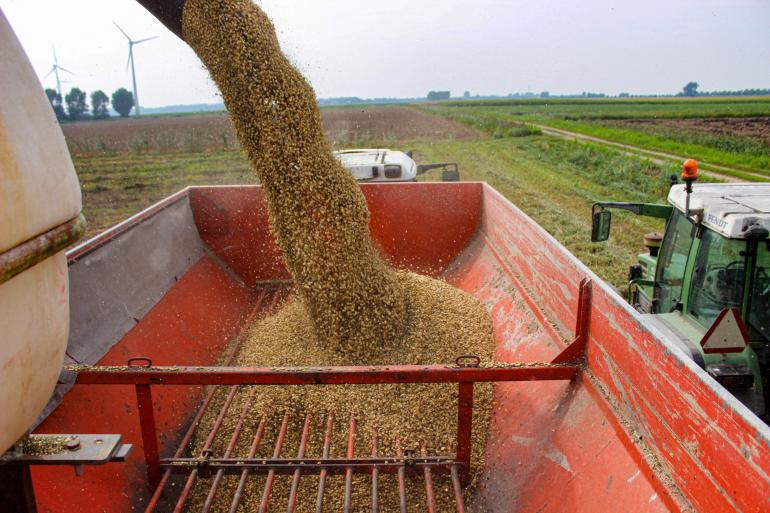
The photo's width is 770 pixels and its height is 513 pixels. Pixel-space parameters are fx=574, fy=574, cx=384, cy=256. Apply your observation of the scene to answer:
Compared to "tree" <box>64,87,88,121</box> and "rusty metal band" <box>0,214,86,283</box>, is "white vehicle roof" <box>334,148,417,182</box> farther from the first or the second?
"tree" <box>64,87,88,121</box>

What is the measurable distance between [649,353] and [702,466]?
42cm

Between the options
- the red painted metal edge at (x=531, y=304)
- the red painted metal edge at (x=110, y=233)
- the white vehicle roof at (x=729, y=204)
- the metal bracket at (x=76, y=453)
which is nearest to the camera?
the metal bracket at (x=76, y=453)

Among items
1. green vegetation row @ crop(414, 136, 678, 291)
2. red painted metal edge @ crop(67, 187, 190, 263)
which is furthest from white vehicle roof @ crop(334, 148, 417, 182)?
green vegetation row @ crop(414, 136, 678, 291)

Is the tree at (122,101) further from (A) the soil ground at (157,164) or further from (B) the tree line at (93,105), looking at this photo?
(A) the soil ground at (157,164)

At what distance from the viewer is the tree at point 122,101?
66375mm

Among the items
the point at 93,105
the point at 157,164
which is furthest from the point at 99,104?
the point at 157,164

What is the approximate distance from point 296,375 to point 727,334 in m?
1.77

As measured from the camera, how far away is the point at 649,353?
6.36 feet

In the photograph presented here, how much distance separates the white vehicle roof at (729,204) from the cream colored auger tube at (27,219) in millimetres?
2509

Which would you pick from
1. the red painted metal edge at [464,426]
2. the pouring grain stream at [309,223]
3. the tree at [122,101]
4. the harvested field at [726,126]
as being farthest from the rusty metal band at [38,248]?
the tree at [122,101]

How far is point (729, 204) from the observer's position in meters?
2.74

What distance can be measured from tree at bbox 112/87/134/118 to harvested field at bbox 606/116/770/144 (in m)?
54.5

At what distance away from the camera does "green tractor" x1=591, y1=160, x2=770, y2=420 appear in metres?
2.38

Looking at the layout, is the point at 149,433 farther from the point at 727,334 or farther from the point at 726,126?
the point at 726,126
